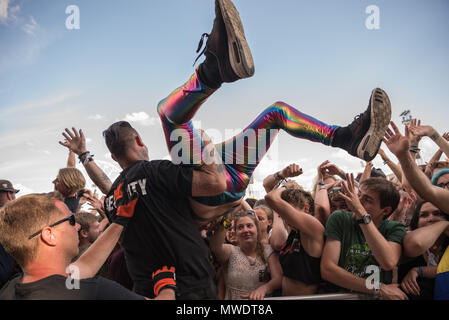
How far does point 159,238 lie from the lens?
187 cm

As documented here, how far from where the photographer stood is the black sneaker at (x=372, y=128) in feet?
7.71

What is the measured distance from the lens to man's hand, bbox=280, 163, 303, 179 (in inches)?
96.9

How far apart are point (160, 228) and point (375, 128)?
1651mm

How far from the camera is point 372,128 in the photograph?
2.37 m

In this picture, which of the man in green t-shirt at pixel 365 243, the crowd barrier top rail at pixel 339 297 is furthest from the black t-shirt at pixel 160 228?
the man in green t-shirt at pixel 365 243

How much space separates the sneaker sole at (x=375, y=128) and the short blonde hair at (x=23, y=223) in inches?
79.2

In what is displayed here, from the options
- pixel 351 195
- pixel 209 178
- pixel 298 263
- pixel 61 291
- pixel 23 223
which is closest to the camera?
pixel 61 291

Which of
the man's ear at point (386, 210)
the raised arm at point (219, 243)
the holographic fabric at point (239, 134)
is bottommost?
the raised arm at point (219, 243)

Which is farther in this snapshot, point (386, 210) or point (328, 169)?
point (328, 169)

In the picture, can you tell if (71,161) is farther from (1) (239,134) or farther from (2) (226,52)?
(2) (226,52)

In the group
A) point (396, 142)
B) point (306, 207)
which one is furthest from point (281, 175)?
point (396, 142)

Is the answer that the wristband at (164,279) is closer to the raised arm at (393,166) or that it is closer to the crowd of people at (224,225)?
the crowd of people at (224,225)
